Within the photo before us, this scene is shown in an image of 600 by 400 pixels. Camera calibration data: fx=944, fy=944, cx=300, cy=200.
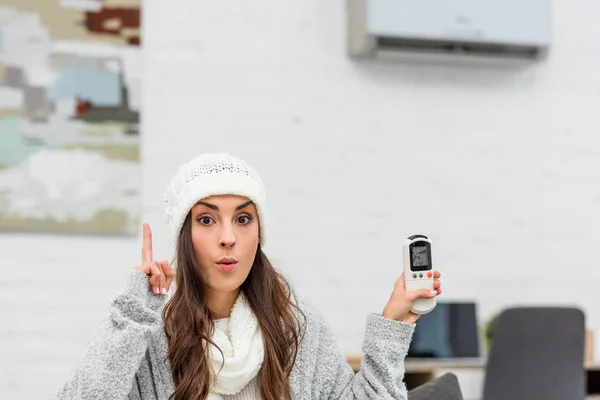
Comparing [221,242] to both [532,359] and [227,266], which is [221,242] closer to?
[227,266]

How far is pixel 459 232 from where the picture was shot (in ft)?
13.6

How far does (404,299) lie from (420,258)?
81 millimetres

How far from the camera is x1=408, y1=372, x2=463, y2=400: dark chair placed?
1.91 meters

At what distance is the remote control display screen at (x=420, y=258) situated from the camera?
5.64ft

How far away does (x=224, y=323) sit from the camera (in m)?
1.77

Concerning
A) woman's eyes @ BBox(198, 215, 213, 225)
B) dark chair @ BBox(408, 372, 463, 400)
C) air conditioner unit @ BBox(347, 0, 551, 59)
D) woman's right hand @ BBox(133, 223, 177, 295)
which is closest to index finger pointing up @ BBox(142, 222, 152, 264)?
woman's right hand @ BBox(133, 223, 177, 295)

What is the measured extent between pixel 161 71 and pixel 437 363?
1.61m

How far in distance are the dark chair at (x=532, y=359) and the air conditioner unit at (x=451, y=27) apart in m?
1.29

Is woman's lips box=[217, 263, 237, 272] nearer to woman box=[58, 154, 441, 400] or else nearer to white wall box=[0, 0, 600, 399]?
woman box=[58, 154, 441, 400]

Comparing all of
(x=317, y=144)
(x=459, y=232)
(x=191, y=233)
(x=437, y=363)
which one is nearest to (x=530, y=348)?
(x=437, y=363)

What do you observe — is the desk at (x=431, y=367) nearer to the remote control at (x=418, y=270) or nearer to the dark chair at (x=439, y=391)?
the dark chair at (x=439, y=391)

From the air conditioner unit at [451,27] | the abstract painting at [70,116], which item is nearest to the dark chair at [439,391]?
the abstract painting at [70,116]

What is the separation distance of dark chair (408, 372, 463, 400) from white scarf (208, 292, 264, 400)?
1.23 ft

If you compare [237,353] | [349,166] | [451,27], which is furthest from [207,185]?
[451,27]
